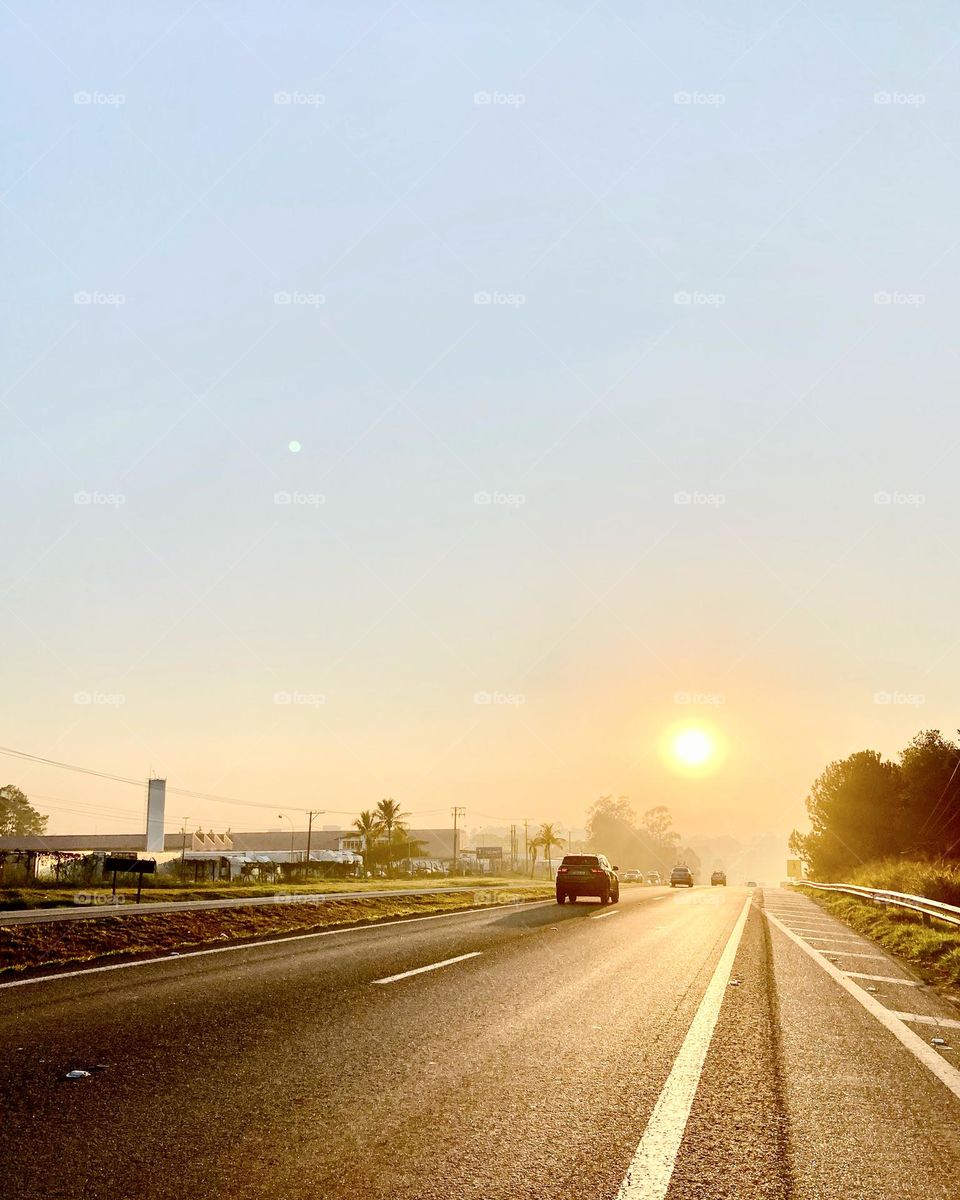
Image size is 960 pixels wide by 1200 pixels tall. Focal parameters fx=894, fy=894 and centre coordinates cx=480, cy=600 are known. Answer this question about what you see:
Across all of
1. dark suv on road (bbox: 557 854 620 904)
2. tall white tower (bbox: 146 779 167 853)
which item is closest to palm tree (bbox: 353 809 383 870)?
tall white tower (bbox: 146 779 167 853)

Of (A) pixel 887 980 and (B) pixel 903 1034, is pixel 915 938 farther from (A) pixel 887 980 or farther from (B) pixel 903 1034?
(B) pixel 903 1034

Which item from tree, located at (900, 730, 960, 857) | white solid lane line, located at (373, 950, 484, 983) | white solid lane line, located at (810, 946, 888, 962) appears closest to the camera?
white solid lane line, located at (373, 950, 484, 983)

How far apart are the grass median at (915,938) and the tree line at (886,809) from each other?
36237 millimetres

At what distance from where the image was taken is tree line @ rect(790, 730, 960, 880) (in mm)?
58938

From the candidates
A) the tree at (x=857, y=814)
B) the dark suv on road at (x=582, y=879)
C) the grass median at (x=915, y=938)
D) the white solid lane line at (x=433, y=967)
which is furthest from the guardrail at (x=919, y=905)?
the tree at (x=857, y=814)

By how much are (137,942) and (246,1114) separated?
11.1 m

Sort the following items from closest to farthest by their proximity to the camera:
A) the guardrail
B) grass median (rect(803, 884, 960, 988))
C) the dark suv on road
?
grass median (rect(803, 884, 960, 988)) < the guardrail < the dark suv on road

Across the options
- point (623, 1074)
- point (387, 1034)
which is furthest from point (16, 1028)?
point (623, 1074)

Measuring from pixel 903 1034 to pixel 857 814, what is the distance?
68053mm

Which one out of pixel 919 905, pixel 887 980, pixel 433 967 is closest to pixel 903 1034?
pixel 887 980

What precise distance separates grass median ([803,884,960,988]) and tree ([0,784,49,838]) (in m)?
156

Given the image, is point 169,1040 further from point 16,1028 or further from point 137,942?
point 137,942

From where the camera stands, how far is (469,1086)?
5.51 metres

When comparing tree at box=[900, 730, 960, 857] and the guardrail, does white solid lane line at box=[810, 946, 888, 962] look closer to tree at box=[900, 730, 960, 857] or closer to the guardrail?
the guardrail
